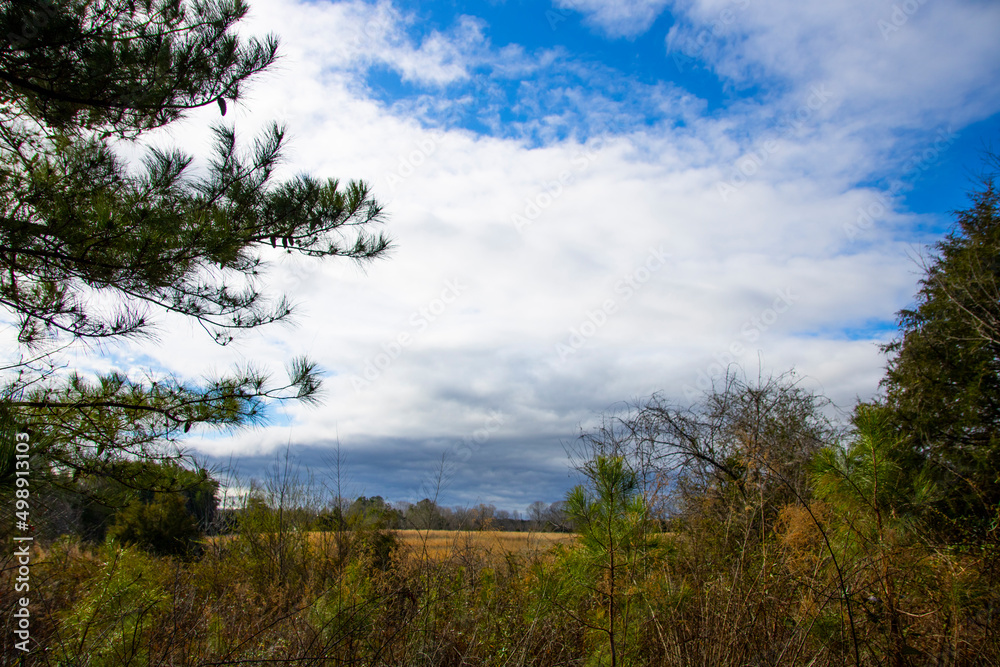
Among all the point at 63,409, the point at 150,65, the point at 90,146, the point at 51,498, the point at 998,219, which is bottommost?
the point at 51,498

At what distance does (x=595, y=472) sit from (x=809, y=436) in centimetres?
845

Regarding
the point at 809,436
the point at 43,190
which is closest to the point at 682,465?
the point at 809,436

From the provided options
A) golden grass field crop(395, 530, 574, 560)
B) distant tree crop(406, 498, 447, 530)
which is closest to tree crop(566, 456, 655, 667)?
golden grass field crop(395, 530, 574, 560)

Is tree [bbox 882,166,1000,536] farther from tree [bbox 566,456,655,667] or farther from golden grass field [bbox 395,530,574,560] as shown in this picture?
tree [bbox 566,456,655,667]

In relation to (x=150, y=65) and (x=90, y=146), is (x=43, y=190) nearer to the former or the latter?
(x=90, y=146)

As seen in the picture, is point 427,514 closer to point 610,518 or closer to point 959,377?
point 610,518

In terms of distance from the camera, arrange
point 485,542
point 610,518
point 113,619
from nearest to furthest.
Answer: point 610,518 → point 113,619 → point 485,542

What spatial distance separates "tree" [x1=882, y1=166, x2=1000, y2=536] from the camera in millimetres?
7789

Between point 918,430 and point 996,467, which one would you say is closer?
point 996,467

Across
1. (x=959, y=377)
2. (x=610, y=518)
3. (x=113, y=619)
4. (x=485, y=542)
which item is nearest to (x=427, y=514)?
(x=485, y=542)

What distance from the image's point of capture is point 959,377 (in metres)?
8.80

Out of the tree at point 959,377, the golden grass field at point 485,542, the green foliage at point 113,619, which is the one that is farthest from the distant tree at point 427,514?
the tree at point 959,377

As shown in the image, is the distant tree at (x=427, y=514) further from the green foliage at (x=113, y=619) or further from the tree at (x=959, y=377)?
the tree at (x=959, y=377)

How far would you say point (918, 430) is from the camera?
895 centimetres
